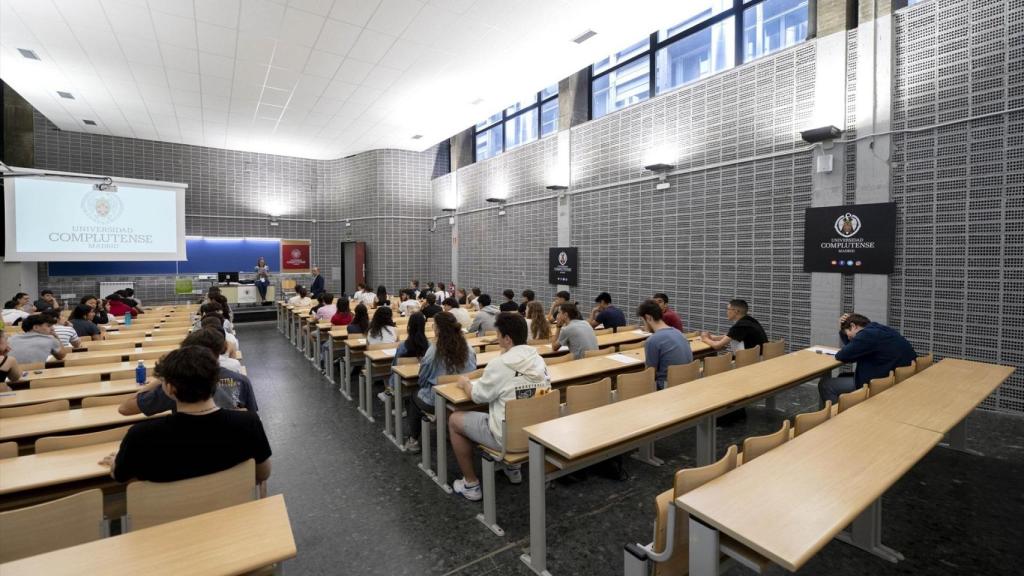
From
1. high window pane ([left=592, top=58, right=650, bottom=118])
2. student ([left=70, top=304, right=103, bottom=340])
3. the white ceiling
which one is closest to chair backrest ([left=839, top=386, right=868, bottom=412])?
the white ceiling

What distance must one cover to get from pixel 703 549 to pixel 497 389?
1.49 metres

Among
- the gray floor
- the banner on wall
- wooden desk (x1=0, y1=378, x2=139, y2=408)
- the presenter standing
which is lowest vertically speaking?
the gray floor

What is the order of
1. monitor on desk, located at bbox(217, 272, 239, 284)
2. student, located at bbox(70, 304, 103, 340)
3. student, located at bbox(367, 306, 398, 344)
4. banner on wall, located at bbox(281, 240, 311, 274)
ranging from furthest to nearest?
banner on wall, located at bbox(281, 240, 311, 274) → monitor on desk, located at bbox(217, 272, 239, 284) → student, located at bbox(70, 304, 103, 340) → student, located at bbox(367, 306, 398, 344)

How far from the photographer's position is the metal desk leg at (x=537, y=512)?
239 cm

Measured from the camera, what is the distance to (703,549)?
1.63 m

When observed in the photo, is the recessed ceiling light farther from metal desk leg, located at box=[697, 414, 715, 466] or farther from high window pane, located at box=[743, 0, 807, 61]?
metal desk leg, located at box=[697, 414, 715, 466]

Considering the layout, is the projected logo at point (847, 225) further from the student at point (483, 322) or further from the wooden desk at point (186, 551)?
the wooden desk at point (186, 551)

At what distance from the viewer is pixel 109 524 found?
228cm

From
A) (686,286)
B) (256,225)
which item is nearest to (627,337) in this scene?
(686,286)

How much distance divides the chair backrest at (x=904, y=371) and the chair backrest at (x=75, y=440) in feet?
17.0

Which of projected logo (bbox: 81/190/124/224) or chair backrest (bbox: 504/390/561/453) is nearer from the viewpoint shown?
chair backrest (bbox: 504/390/561/453)

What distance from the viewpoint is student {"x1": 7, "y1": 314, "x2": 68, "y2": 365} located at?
14.2 ft

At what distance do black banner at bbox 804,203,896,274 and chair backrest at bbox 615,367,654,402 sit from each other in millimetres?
3639

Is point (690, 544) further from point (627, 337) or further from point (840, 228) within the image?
point (840, 228)
